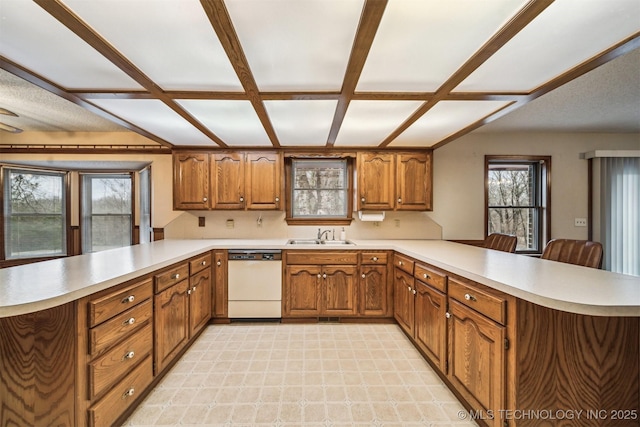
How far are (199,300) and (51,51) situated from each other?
6.95 feet

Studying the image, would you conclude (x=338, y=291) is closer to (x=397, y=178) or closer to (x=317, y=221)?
(x=317, y=221)

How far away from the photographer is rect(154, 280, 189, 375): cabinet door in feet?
6.25

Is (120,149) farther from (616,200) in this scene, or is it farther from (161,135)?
(616,200)

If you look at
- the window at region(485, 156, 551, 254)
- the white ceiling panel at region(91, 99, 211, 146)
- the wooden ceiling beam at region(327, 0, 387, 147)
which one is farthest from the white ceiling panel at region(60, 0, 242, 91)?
the window at region(485, 156, 551, 254)

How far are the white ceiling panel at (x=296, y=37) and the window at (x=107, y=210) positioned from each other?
3345 mm

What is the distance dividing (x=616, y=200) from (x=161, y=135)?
558 cm

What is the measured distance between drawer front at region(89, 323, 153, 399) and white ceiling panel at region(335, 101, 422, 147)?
84.2 inches

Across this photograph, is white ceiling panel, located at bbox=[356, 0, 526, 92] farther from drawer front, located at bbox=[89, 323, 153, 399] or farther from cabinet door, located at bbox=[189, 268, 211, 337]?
cabinet door, located at bbox=[189, 268, 211, 337]

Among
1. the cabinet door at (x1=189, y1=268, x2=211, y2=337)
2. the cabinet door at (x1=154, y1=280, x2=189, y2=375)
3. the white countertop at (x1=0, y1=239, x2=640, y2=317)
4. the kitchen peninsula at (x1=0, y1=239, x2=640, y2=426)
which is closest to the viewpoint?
the white countertop at (x1=0, y1=239, x2=640, y2=317)

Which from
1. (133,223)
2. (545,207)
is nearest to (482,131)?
(545,207)

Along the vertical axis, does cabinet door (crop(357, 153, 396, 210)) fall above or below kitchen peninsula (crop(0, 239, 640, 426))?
above

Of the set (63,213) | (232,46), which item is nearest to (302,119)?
(232,46)

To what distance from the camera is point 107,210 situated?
3.90 metres

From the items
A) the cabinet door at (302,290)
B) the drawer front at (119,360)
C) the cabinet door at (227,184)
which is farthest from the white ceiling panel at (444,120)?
the drawer front at (119,360)
